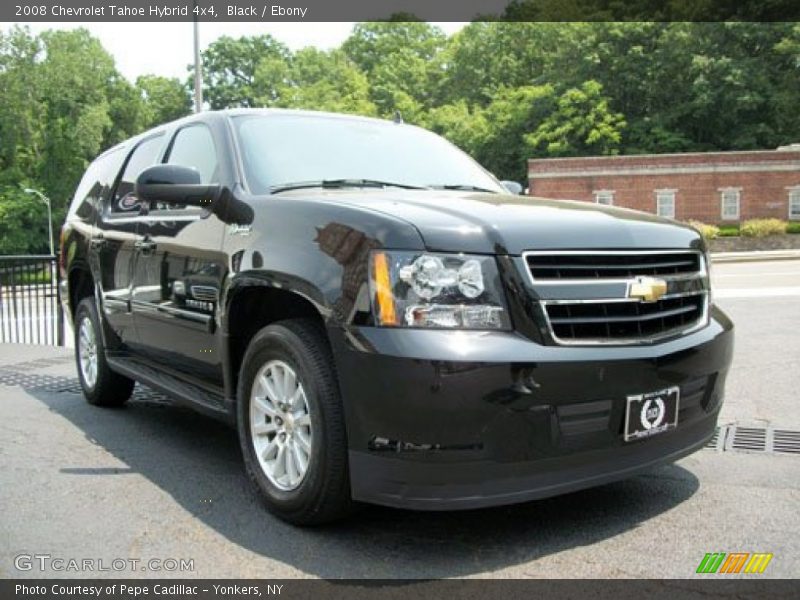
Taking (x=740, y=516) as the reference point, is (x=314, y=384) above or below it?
above

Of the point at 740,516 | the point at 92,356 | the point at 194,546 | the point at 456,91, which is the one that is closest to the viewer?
the point at 194,546

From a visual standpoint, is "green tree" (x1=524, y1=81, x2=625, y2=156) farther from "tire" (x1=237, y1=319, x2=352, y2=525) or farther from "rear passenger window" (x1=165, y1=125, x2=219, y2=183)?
"tire" (x1=237, y1=319, x2=352, y2=525)

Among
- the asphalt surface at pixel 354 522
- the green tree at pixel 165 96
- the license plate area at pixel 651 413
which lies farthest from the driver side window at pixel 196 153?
the green tree at pixel 165 96

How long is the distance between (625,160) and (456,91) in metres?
30.8

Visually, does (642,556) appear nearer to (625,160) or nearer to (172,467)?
(172,467)

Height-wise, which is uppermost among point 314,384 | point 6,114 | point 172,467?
point 6,114

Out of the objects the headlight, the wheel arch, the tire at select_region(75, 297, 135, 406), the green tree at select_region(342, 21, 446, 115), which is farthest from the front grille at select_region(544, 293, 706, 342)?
the green tree at select_region(342, 21, 446, 115)

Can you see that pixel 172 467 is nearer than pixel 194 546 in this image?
No

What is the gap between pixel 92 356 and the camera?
19.5ft

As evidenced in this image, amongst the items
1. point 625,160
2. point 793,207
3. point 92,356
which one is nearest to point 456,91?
point 625,160

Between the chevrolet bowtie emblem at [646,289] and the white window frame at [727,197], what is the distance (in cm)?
4441

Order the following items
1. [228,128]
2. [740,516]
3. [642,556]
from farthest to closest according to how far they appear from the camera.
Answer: [228,128] → [740,516] → [642,556]

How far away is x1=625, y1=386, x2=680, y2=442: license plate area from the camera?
308 centimetres

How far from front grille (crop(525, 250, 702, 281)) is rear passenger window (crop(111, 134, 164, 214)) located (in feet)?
9.84
